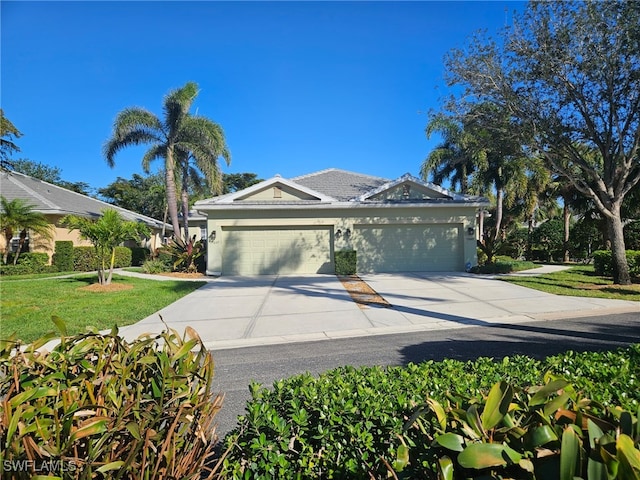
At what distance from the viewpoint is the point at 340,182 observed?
65.9 ft

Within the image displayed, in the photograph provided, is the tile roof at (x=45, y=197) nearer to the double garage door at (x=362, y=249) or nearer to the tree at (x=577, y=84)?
the double garage door at (x=362, y=249)

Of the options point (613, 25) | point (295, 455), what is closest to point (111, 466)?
point (295, 455)

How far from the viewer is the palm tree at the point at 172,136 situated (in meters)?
18.8

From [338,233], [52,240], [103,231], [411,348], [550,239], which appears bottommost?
[411,348]

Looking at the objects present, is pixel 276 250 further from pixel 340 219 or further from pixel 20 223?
pixel 20 223

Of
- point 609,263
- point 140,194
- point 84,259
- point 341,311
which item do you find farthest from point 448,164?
point 140,194

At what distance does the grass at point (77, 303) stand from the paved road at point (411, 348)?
3.77 meters

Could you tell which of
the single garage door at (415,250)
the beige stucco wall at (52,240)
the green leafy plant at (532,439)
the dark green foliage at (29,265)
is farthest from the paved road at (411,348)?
the dark green foliage at (29,265)

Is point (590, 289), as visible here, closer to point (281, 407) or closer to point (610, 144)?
point (610, 144)

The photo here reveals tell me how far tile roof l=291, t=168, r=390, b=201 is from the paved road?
1217cm

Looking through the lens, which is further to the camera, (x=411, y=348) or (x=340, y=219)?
(x=340, y=219)

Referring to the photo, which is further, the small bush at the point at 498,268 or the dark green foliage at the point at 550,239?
the dark green foliage at the point at 550,239

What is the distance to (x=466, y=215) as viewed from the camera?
16.2 meters

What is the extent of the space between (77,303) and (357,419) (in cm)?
1005
